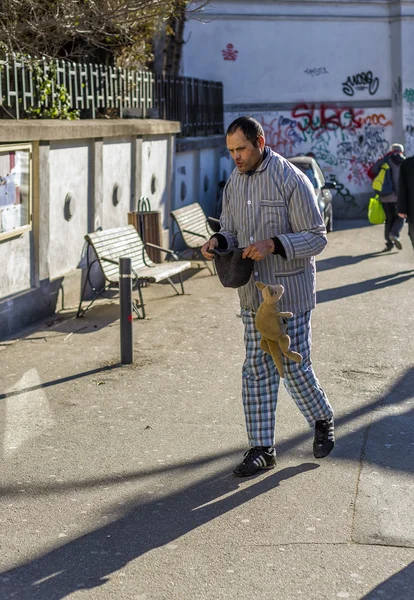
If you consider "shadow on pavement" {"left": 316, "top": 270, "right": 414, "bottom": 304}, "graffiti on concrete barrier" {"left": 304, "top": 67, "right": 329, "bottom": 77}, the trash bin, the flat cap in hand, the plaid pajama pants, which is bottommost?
the plaid pajama pants

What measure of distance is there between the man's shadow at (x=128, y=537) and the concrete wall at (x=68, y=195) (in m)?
4.62

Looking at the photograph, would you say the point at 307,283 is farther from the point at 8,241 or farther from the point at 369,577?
the point at 8,241

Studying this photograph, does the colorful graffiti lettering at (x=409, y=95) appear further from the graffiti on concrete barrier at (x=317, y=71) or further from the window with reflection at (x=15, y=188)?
the window with reflection at (x=15, y=188)

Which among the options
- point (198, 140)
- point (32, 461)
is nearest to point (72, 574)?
point (32, 461)

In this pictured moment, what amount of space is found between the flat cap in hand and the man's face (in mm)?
456

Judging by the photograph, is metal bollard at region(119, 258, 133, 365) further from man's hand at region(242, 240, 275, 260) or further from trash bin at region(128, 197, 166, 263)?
trash bin at region(128, 197, 166, 263)

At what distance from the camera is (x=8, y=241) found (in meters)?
9.76

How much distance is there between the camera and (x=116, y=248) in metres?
11.1

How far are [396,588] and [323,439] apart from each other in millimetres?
1660

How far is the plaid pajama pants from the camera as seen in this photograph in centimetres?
544

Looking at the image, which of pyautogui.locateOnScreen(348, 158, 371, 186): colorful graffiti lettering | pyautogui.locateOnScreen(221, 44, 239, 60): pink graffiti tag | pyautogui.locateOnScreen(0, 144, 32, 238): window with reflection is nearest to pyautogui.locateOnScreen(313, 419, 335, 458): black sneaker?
pyautogui.locateOnScreen(0, 144, 32, 238): window with reflection

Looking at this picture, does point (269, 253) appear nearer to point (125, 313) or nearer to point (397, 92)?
point (125, 313)

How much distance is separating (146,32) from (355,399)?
8.85 meters

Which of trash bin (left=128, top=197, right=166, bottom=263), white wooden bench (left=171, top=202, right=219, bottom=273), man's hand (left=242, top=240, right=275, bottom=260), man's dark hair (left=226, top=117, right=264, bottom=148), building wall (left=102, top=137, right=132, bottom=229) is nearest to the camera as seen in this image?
man's hand (left=242, top=240, right=275, bottom=260)
